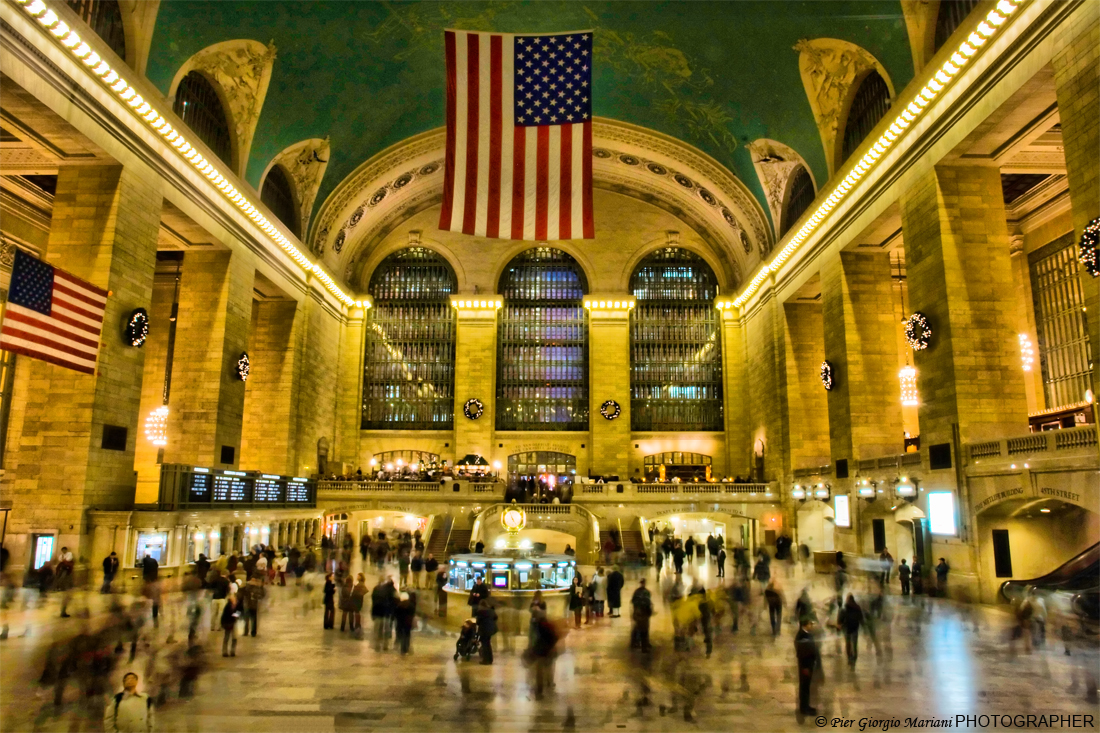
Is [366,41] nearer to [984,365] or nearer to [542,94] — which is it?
[542,94]

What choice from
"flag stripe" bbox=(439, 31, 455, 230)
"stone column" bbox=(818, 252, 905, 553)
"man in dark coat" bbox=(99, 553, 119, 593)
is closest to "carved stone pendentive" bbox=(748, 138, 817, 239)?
"stone column" bbox=(818, 252, 905, 553)

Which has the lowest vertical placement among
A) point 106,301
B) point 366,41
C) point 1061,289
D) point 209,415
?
point 209,415

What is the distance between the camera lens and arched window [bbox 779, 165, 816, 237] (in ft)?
91.9

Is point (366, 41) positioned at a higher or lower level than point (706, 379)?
higher

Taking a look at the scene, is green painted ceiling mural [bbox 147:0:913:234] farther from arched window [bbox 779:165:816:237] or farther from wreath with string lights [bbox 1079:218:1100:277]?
wreath with string lights [bbox 1079:218:1100:277]

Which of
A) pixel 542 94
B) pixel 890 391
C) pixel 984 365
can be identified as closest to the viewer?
pixel 542 94

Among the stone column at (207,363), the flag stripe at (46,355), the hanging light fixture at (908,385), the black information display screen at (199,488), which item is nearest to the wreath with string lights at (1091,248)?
the hanging light fixture at (908,385)

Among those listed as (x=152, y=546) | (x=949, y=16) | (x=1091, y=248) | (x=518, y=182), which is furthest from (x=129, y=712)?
(x=949, y=16)

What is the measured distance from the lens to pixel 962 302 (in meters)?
18.2

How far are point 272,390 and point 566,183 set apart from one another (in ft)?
62.7

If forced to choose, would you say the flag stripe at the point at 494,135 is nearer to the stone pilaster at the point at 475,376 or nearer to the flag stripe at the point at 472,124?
the flag stripe at the point at 472,124

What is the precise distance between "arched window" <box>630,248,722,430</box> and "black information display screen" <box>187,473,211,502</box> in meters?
22.4

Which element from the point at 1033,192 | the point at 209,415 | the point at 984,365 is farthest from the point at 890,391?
the point at 209,415

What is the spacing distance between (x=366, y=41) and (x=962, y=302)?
19.7m
